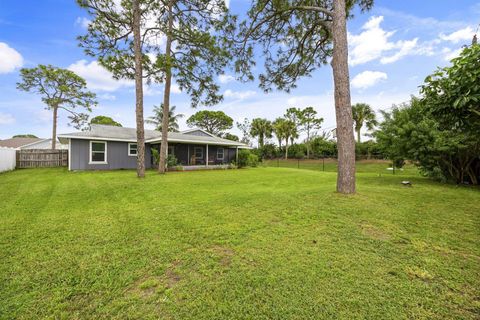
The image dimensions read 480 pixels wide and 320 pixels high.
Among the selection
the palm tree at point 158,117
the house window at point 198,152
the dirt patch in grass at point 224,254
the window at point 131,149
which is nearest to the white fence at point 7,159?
the window at point 131,149

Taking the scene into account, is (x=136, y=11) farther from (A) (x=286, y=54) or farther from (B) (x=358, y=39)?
(B) (x=358, y=39)

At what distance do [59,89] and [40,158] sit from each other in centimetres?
744

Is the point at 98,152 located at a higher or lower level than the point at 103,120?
lower

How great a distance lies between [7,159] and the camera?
12930mm

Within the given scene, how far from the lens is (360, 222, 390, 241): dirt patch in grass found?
292cm

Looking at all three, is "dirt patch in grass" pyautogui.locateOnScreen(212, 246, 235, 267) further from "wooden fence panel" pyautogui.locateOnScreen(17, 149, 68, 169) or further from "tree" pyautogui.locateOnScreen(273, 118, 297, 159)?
"tree" pyautogui.locateOnScreen(273, 118, 297, 159)

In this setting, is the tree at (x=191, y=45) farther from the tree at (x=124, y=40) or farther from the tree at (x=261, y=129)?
the tree at (x=261, y=129)

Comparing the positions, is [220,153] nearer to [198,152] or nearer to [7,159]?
[198,152]

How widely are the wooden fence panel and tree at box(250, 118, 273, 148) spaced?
28.2m

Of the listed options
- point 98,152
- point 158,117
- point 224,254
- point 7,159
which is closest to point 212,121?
point 158,117

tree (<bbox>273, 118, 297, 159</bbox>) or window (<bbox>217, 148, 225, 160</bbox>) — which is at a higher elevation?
tree (<bbox>273, 118, 297, 159</bbox>)

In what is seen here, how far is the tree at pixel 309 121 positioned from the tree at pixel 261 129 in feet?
18.5

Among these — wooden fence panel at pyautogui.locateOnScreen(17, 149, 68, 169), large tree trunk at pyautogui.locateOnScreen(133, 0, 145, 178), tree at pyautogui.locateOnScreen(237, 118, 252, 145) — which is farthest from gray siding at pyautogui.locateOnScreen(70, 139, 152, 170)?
tree at pyautogui.locateOnScreen(237, 118, 252, 145)

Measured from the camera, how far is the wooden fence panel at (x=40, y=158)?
14.7 meters
